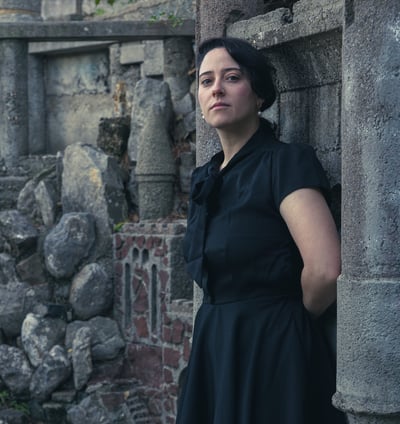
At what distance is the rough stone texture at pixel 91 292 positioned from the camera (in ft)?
28.3

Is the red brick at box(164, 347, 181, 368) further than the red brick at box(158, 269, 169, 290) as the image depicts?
No

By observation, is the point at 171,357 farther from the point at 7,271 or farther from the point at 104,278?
the point at 7,271

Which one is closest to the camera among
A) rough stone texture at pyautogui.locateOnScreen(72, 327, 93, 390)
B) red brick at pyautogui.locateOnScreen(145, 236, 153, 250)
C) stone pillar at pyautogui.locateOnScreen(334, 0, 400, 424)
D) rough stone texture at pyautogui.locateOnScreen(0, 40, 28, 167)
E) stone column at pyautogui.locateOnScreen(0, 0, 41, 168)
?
stone pillar at pyautogui.locateOnScreen(334, 0, 400, 424)

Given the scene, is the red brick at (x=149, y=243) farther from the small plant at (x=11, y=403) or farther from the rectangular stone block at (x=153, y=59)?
the rectangular stone block at (x=153, y=59)

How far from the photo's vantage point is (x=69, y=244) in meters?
8.74

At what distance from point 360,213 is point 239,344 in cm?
59

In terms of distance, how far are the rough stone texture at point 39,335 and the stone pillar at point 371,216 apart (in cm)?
573

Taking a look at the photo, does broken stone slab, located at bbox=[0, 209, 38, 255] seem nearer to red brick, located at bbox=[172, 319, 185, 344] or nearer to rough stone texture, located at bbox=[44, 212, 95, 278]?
rough stone texture, located at bbox=[44, 212, 95, 278]

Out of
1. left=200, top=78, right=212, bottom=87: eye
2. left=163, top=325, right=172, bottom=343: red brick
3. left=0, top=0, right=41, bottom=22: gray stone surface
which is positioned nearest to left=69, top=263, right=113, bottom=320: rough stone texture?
left=163, top=325, right=172, bottom=343: red brick

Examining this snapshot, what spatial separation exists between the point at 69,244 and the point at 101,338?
81 cm

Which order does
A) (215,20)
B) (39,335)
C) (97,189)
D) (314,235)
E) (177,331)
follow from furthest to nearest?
(97,189) < (39,335) < (177,331) < (215,20) < (314,235)

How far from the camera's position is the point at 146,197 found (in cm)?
912

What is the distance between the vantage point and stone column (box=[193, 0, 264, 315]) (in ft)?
12.7

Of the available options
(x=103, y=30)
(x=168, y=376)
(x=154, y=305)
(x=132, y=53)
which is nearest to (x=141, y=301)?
(x=154, y=305)
